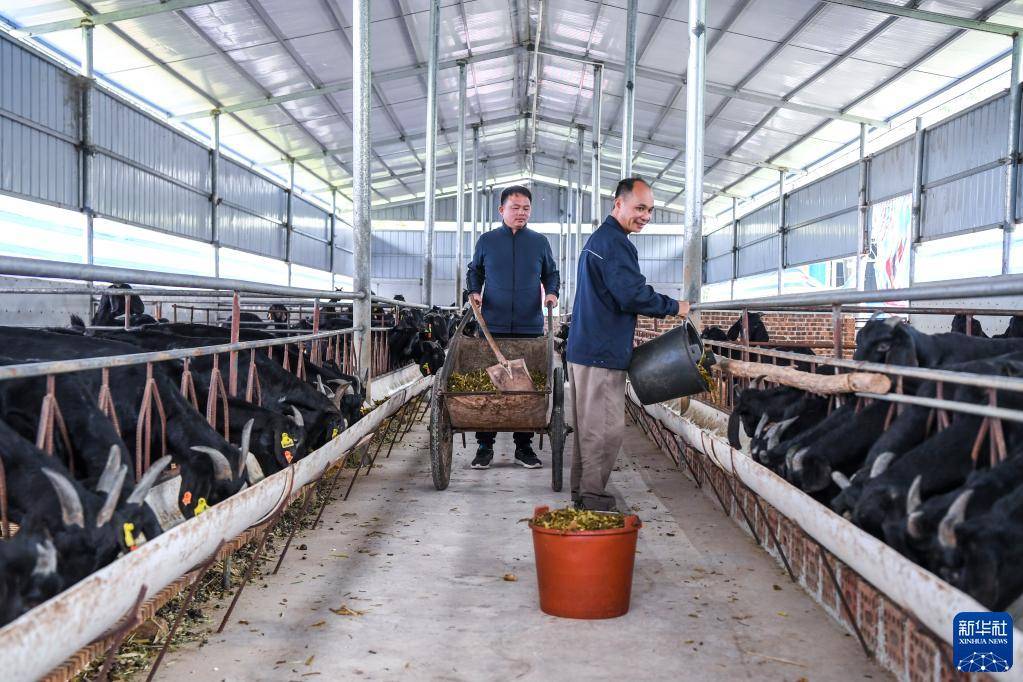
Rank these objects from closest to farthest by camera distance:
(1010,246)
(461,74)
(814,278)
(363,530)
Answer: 1. (363,530)
2. (1010,246)
3. (461,74)
4. (814,278)

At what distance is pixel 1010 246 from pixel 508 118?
54.0ft

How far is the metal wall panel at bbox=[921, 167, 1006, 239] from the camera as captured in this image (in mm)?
13992

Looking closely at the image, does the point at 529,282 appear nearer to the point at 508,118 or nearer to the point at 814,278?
the point at 814,278

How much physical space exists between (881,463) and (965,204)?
13531 mm

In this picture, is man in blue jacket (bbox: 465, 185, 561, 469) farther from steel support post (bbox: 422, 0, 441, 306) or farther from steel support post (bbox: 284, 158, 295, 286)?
steel support post (bbox: 284, 158, 295, 286)

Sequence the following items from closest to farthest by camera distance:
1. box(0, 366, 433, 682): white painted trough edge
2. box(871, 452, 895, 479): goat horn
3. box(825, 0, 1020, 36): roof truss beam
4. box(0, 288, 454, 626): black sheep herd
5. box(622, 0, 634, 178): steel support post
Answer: box(0, 366, 433, 682): white painted trough edge → box(0, 288, 454, 626): black sheep herd → box(871, 452, 895, 479): goat horn → box(825, 0, 1020, 36): roof truss beam → box(622, 0, 634, 178): steel support post

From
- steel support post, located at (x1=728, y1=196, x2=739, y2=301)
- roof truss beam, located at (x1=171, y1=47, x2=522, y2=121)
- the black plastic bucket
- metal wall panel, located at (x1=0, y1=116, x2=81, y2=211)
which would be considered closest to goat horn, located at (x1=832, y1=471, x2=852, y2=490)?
the black plastic bucket

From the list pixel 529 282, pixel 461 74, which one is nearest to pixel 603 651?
pixel 529 282

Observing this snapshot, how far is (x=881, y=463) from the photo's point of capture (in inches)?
126

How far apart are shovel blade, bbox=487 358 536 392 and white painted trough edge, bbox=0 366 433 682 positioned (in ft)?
7.59

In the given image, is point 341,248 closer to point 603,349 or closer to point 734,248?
point 734,248

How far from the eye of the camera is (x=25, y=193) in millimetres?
12414

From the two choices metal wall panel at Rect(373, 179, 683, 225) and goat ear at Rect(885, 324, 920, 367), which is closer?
goat ear at Rect(885, 324, 920, 367)

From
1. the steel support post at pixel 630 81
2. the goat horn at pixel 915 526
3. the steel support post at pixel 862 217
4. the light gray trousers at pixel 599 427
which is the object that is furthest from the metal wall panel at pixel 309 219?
the goat horn at pixel 915 526
